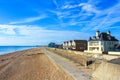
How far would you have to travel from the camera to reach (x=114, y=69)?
460 inches

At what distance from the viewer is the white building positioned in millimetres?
60122

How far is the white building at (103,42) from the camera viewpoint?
6012 cm

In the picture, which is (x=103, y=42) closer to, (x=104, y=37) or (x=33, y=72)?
(x=104, y=37)

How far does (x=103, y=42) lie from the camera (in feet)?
197

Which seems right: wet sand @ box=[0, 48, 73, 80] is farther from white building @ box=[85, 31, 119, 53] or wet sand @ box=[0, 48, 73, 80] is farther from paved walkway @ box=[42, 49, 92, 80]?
white building @ box=[85, 31, 119, 53]

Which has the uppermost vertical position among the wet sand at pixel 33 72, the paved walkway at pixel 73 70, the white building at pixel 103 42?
the white building at pixel 103 42

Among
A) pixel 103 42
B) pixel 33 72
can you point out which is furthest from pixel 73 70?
pixel 103 42

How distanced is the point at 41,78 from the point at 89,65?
21.0ft

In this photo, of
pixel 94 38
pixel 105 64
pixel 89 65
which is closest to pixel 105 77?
pixel 105 64

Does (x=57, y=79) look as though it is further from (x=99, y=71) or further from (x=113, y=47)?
(x=113, y=47)

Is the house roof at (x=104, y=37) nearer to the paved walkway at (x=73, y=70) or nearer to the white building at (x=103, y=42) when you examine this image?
the white building at (x=103, y=42)

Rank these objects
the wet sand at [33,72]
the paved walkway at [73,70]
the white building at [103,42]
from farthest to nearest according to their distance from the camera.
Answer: the white building at [103,42] → the wet sand at [33,72] → the paved walkway at [73,70]

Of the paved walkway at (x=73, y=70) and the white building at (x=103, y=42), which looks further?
the white building at (x=103, y=42)

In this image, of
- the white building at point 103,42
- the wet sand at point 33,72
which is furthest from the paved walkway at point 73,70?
the white building at point 103,42
